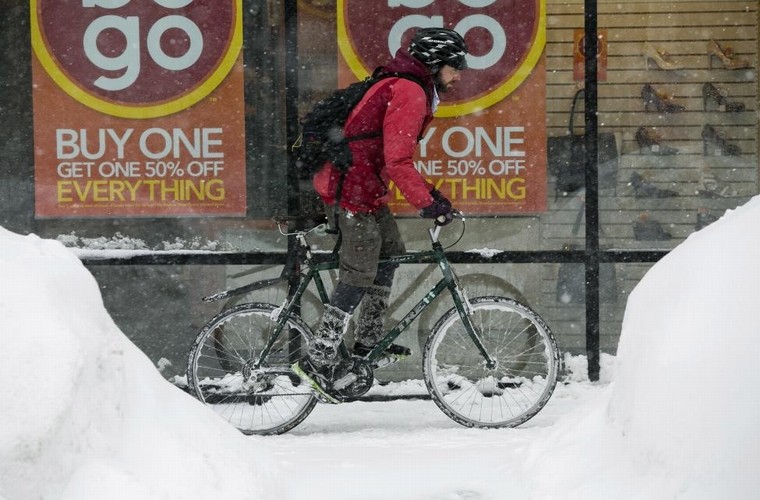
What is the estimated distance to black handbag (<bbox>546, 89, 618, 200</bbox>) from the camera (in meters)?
7.11

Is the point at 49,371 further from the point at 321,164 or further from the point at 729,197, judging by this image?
the point at 729,197

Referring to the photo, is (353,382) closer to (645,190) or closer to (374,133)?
(374,133)

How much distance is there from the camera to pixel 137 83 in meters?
7.07

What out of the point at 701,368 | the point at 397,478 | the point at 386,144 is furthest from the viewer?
the point at 386,144

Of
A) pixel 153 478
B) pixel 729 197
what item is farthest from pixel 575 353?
pixel 153 478

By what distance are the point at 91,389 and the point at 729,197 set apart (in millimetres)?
5018

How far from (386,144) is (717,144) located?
8.58 feet

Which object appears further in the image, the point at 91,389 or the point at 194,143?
the point at 194,143

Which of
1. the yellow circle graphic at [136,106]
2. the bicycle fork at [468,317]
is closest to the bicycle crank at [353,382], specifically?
the bicycle fork at [468,317]

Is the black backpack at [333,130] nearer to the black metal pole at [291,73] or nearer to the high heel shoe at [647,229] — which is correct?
the black metal pole at [291,73]

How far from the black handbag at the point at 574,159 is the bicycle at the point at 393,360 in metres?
1.32

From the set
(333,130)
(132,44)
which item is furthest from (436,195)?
(132,44)

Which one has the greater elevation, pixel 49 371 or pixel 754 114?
pixel 754 114

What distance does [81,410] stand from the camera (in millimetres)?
3400
